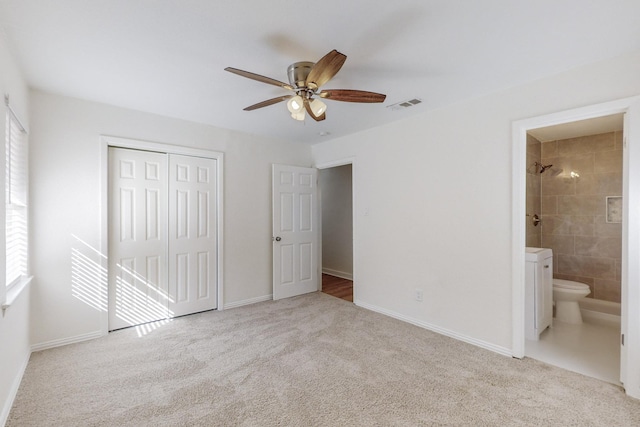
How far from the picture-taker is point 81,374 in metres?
2.33

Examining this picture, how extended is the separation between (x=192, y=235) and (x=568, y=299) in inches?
178

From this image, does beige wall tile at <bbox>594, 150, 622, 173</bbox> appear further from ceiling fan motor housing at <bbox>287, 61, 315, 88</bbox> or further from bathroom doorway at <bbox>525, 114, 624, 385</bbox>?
ceiling fan motor housing at <bbox>287, 61, 315, 88</bbox>

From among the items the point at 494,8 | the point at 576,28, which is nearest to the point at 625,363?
the point at 576,28

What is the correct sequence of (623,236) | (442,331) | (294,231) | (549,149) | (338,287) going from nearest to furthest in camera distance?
(623,236), (442,331), (549,149), (294,231), (338,287)

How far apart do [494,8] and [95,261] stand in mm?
3867

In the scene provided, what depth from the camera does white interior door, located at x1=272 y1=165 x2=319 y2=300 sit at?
4305 mm

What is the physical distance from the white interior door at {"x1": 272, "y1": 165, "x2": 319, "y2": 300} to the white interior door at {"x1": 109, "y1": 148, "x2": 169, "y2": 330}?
1461 millimetres

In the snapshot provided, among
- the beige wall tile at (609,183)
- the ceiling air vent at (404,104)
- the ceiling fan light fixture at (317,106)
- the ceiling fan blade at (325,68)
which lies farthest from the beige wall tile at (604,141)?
the ceiling fan blade at (325,68)

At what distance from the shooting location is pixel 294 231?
14.7ft

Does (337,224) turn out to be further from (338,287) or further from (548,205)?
(548,205)

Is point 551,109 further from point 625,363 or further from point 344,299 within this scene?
point 344,299

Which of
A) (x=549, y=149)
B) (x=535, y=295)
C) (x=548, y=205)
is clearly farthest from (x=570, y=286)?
(x=549, y=149)

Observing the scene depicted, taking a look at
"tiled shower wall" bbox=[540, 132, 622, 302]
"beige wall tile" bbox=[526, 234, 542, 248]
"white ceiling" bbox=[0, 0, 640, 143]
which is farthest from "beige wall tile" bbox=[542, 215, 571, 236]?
"white ceiling" bbox=[0, 0, 640, 143]

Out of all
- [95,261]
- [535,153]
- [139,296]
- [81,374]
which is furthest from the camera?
[535,153]
